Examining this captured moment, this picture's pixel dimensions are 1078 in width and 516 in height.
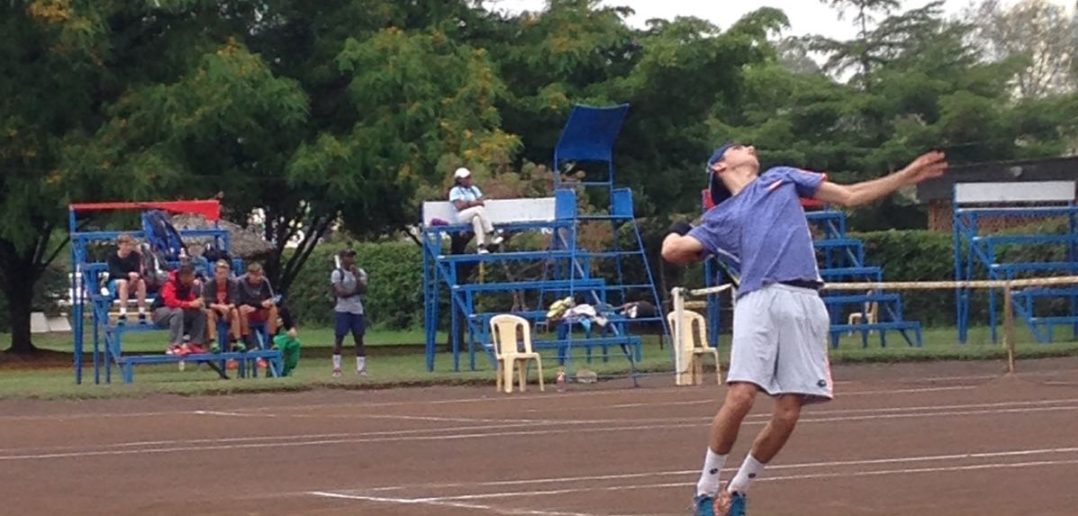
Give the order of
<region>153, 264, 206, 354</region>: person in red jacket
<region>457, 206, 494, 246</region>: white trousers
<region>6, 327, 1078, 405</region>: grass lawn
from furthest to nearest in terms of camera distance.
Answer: <region>457, 206, 494, 246</region>: white trousers < <region>153, 264, 206, 354</region>: person in red jacket < <region>6, 327, 1078, 405</region>: grass lawn

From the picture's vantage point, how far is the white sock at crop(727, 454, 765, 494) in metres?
9.39

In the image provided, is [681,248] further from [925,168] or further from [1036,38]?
[1036,38]

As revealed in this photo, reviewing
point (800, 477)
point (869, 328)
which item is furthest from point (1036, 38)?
point (800, 477)

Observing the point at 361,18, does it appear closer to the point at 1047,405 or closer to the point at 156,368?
the point at 156,368

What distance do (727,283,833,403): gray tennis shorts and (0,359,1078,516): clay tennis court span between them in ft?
2.78

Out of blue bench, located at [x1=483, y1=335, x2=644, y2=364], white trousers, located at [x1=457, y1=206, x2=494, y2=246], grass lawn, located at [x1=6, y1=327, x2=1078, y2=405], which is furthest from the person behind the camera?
white trousers, located at [x1=457, y1=206, x2=494, y2=246]

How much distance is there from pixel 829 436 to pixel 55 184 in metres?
22.7

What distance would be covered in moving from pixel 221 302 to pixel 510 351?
19.4 ft

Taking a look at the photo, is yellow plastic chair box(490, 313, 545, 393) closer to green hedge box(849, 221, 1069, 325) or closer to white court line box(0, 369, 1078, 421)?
white court line box(0, 369, 1078, 421)

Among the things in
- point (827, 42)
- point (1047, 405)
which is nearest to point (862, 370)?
point (1047, 405)

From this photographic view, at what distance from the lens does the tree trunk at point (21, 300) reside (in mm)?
39562

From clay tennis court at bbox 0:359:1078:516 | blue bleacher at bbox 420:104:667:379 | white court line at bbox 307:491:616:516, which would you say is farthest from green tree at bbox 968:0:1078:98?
white court line at bbox 307:491:616:516

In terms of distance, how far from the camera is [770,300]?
9344 mm

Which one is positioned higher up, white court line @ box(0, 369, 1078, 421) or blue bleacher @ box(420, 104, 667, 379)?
blue bleacher @ box(420, 104, 667, 379)
